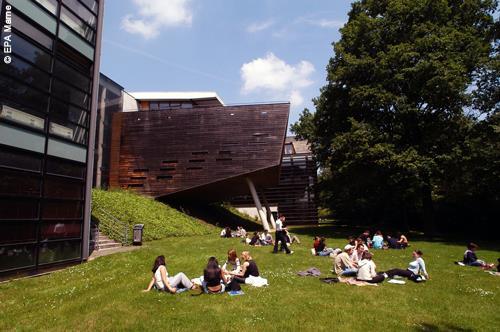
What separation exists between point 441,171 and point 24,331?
26.6 metres

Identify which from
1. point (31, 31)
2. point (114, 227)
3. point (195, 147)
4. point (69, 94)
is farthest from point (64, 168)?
point (195, 147)

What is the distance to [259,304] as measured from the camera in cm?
891

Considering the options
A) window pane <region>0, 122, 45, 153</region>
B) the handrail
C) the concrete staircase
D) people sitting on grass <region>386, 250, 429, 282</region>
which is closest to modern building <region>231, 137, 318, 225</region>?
the handrail

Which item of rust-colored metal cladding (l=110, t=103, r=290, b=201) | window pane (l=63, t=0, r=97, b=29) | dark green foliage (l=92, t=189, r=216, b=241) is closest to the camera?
window pane (l=63, t=0, r=97, b=29)

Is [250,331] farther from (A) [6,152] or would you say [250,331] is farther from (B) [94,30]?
(B) [94,30]

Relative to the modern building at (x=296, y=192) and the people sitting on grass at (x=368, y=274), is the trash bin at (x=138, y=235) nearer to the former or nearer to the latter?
the people sitting on grass at (x=368, y=274)

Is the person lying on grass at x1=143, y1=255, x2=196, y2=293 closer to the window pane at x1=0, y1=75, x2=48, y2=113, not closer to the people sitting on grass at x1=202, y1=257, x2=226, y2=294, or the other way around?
the people sitting on grass at x1=202, y1=257, x2=226, y2=294

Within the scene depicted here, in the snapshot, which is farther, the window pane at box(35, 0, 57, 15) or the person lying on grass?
the window pane at box(35, 0, 57, 15)

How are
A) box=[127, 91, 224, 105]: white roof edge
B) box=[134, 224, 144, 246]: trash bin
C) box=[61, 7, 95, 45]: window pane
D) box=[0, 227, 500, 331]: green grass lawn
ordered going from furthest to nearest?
box=[127, 91, 224, 105]: white roof edge < box=[134, 224, 144, 246]: trash bin < box=[61, 7, 95, 45]: window pane < box=[0, 227, 500, 331]: green grass lawn

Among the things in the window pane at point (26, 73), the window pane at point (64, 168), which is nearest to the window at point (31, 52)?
the window pane at point (26, 73)

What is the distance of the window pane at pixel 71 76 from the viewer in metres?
15.1

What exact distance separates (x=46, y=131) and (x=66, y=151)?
1.32 meters

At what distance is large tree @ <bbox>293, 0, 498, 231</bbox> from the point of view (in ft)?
86.6

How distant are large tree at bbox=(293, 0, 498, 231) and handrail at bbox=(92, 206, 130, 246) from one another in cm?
1674
